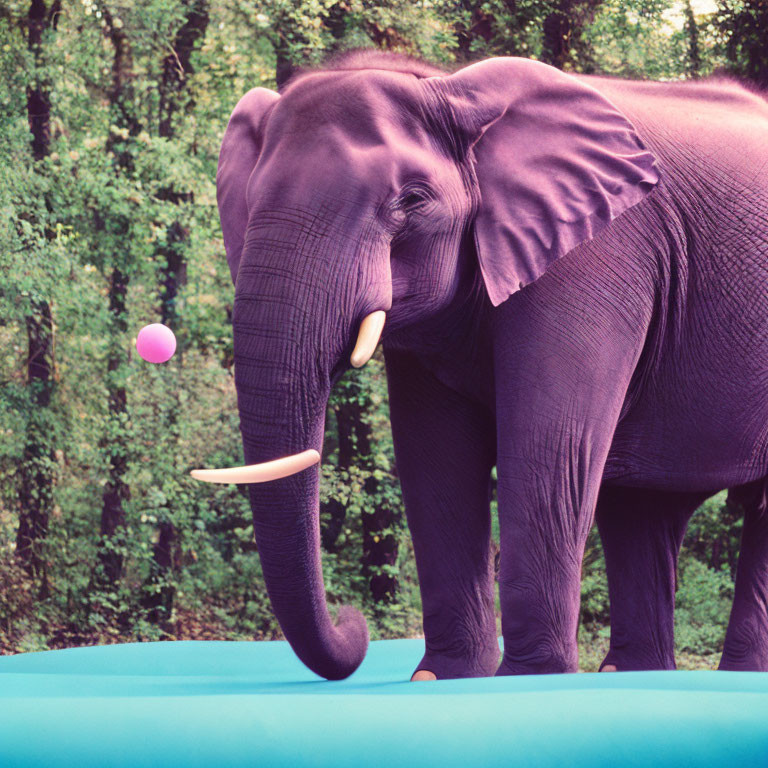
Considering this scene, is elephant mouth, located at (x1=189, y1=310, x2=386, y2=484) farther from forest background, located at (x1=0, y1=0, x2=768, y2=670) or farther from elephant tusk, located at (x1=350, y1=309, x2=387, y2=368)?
forest background, located at (x1=0, y1=0, x2=768, y2=670)

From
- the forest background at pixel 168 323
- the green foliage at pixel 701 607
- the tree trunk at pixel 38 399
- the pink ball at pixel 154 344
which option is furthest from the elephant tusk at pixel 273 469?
the green foliage at pixel 701 607

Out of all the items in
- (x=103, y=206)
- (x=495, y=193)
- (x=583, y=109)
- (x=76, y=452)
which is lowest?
(x=76, y=452)

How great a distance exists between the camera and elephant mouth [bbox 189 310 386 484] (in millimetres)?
2756

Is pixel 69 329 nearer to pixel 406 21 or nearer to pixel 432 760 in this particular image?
pixel 406 21

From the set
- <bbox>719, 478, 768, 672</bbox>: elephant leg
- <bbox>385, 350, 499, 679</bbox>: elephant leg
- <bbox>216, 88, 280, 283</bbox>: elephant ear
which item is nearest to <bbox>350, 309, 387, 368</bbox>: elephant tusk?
<bbox>216, 88, 280, 283</bbox>: elephant ear

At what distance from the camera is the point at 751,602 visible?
443 centimetres

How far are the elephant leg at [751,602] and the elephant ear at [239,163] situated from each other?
216cm

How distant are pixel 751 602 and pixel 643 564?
1.44 ft

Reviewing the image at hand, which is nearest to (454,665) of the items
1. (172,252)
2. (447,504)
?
(447,504)

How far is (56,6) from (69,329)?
2.57 metres

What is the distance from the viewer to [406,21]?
8.95 m

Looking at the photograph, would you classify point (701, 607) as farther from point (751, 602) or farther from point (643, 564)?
point (643, 564)

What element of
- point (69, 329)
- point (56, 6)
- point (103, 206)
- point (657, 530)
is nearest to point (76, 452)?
point (69, 329)

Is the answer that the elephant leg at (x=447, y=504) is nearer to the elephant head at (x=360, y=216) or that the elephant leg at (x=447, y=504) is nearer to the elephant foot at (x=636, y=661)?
the elephant head at (x=360, y=216)
